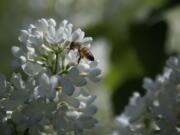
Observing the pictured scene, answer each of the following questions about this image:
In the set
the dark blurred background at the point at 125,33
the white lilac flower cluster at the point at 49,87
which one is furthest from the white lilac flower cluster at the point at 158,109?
the dark blurred background at the point at 125,33

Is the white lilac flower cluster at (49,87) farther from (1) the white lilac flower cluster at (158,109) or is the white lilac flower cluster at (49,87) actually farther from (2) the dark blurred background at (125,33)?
(2) the dark blurred background at (125,33)

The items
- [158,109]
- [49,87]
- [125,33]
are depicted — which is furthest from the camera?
[125,33]

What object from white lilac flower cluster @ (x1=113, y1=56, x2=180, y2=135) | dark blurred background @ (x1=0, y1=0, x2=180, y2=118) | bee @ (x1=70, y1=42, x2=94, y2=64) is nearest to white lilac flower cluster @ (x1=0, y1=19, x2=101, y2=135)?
bee @ (x1=70, y1=42, x2=94, y2=64)

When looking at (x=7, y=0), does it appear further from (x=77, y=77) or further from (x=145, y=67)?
(x=77, y=77)

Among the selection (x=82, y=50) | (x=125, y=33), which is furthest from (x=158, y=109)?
(x=125, y=33)

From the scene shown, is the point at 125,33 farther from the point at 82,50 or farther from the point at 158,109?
the point at 82,50

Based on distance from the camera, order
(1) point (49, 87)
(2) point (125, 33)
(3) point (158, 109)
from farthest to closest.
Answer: (2) point (125, 33) < (3) point (158, 109) < (1) point (49, 87)
